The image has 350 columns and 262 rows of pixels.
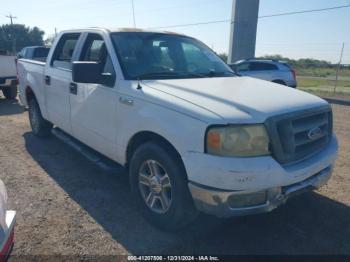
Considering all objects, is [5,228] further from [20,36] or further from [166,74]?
[20,36]

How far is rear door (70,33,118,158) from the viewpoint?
3777 millimetres

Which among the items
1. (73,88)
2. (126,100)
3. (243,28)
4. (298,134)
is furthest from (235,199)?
(243,28)

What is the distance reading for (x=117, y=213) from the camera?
3715mm

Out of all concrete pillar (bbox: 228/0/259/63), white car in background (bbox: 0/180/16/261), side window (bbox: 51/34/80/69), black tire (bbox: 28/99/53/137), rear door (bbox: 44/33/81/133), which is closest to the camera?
white car in background (bbox: 0/180/16/261)

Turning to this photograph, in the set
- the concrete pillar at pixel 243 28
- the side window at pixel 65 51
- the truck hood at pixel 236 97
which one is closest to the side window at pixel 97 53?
the side window at pixel 65 51

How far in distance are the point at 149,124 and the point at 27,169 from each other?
2686 millimetres

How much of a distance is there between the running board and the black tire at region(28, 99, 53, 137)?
2.93ft

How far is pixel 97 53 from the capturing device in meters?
4.25

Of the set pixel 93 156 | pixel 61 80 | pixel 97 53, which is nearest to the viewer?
pixel 97 53

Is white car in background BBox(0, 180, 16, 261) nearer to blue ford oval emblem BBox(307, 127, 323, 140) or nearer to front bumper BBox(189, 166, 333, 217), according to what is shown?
front bumper BBox(189, 166, 333, 217)

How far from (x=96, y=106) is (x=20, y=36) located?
8979 cm

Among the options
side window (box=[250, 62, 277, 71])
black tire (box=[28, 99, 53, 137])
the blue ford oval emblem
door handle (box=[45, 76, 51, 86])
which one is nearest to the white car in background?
the blue ford oval emblem

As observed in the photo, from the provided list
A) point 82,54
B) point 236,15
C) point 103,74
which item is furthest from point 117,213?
point 236,15

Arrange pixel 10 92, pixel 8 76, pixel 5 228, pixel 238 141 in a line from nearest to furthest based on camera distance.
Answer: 1. pixel 5 228
2. pixel 238 141
3. pixel 8 76
4. pixel 10 92
